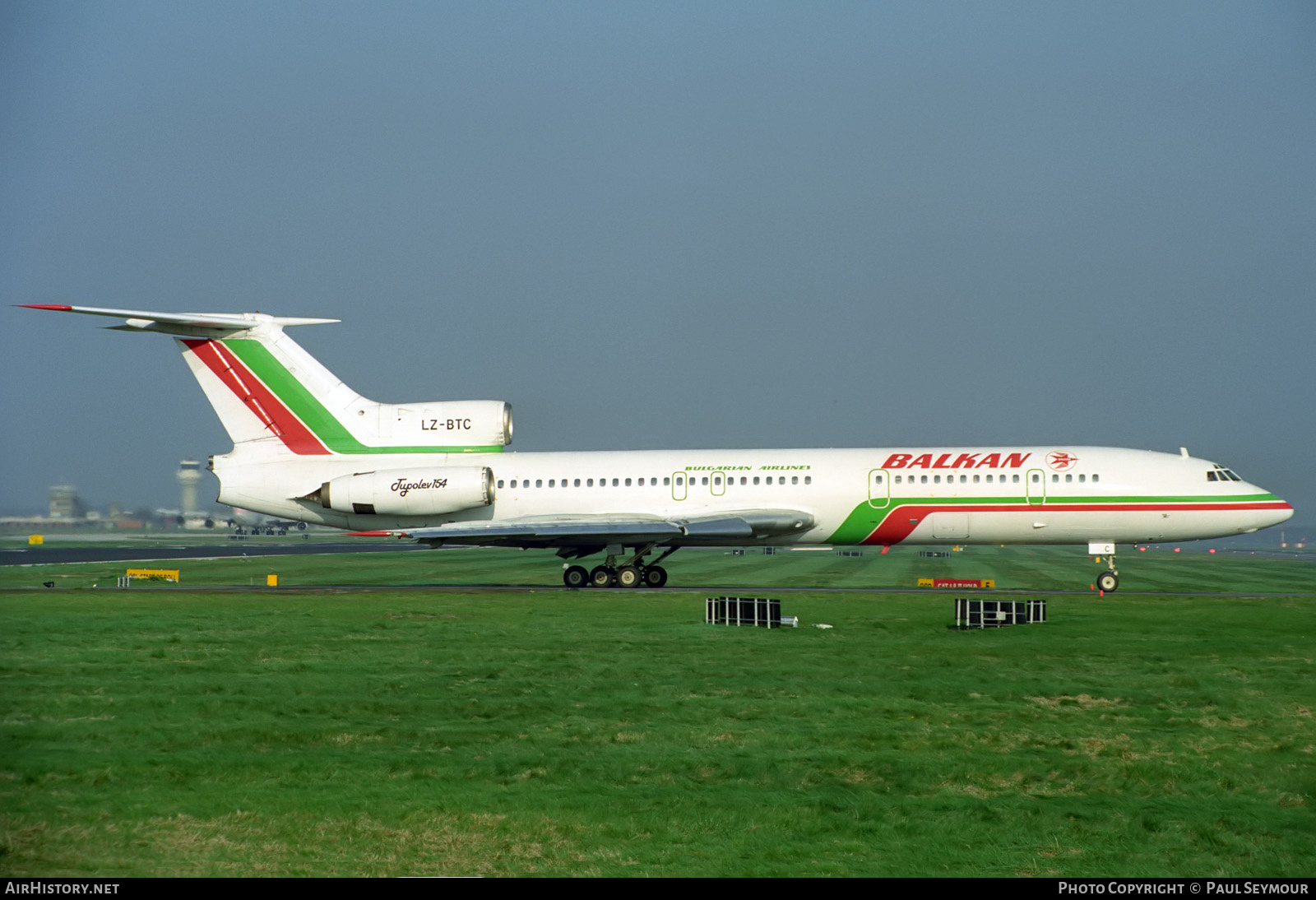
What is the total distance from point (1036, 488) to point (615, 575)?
12.2 metres

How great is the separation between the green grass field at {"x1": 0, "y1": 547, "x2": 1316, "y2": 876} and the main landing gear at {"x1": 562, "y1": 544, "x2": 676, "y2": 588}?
12.0m

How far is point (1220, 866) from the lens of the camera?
8.88m

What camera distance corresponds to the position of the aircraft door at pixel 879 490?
34781mm

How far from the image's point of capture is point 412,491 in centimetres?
3625

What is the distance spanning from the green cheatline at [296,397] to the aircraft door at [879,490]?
15.1 meters

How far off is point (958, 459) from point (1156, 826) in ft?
84.1

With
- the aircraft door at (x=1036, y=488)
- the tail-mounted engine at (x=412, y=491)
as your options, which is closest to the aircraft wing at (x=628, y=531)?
the tail-mounted engine at (x=412, y=491)

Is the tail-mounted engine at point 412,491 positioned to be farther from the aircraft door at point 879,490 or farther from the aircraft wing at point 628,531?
the aircraft door at point 879,490

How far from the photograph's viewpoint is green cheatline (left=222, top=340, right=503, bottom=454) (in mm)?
37031

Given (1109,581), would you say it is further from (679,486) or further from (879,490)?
(679,486)

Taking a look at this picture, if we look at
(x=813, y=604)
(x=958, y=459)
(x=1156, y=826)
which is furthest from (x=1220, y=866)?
(x=958, y=459)

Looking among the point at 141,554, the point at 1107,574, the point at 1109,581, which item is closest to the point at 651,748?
the point at 1109,581

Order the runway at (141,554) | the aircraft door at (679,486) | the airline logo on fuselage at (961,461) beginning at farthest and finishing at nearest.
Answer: the runway at (141,554) → the aircraft door at (679,486) → the airline logo on fuselage at (961,461)

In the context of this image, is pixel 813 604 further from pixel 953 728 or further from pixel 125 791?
pixel 125 791
